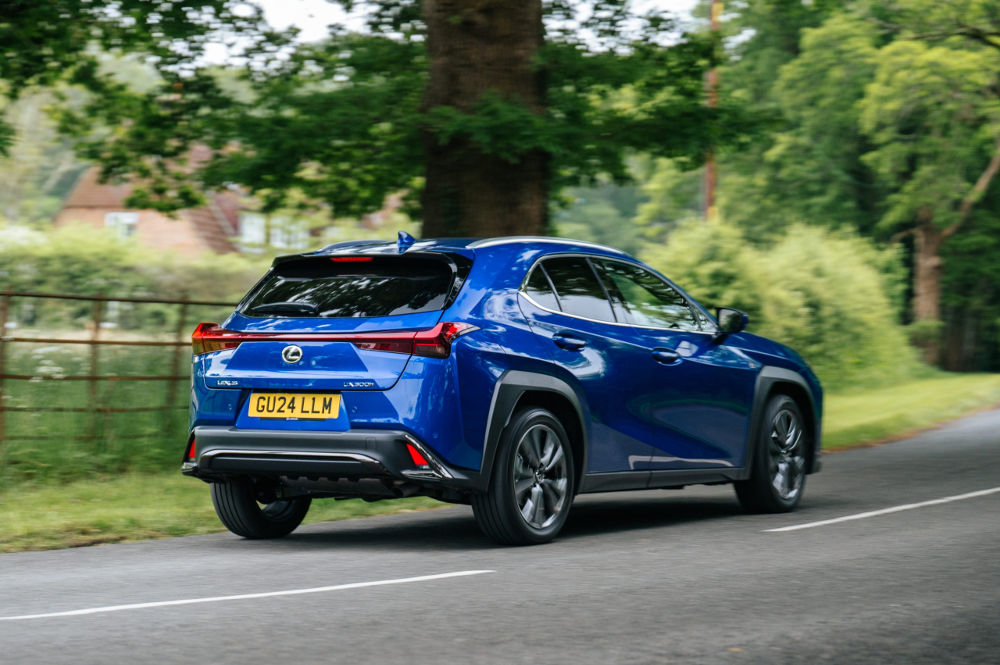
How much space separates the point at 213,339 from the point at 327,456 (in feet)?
3.63

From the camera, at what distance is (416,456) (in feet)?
25.0

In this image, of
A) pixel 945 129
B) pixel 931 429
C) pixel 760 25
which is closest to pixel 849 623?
pixel 931 429

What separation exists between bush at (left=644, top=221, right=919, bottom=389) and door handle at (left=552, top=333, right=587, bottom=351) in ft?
52.6

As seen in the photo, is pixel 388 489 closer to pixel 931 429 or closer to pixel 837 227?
pixel 931 429

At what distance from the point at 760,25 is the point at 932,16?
1218 cm

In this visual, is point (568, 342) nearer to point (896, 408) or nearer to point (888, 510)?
point (888, 510)

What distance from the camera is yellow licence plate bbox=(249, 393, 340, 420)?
776 centimetres

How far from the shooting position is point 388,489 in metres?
7.78

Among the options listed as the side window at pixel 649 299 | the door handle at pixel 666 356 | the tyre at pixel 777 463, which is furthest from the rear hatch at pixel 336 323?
the tyre at pixel 777 463

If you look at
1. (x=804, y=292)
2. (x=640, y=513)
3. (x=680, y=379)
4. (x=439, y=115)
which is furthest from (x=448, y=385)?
(x=804, y=292)

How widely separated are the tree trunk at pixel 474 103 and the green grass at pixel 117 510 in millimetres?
2965

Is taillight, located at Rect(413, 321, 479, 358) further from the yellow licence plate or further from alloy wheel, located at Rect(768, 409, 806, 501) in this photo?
alloy wheel, located at Rect(768, 409, 806, 501)

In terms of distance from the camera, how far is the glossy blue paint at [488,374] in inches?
301

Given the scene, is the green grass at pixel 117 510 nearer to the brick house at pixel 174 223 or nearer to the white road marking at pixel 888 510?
the white road marking at pixel 888 510
